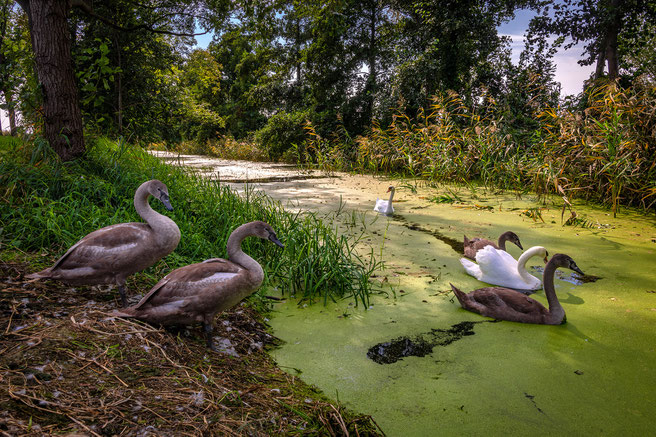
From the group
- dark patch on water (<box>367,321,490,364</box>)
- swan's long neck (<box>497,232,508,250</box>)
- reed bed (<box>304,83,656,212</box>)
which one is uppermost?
reed bed (<box>304,83,656,212</box>)

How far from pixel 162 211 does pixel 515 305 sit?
10.5ft

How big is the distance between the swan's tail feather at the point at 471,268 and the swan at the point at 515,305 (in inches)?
23.6

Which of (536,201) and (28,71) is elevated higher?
(28,71)

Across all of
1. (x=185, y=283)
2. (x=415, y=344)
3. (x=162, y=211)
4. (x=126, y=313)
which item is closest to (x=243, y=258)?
(x=185, y=283)

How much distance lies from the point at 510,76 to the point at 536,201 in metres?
6.84

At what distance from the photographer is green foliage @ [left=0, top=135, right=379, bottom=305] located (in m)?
3.07

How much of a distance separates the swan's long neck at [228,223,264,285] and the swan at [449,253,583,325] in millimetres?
1443

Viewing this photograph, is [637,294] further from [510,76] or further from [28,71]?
[510,76]

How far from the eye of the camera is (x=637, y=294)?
9.72 ft

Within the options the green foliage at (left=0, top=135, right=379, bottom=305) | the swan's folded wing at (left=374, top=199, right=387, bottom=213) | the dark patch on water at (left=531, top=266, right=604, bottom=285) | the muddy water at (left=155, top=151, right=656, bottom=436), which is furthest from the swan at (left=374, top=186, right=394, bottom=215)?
the dark patch on water at (left=531, top=266, right=604, bottom=285)

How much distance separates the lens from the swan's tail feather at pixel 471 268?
134 inches

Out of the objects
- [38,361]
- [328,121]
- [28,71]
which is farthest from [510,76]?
[38,361]

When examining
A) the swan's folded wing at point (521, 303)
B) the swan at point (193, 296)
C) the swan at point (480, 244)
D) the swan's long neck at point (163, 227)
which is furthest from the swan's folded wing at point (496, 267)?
the swan's long neck at point (163, 227)

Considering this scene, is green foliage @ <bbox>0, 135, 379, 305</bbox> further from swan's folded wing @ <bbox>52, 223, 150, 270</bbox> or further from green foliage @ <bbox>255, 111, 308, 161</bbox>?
green foliage @ <bbox>255, 111, 308, 161</bbox>
